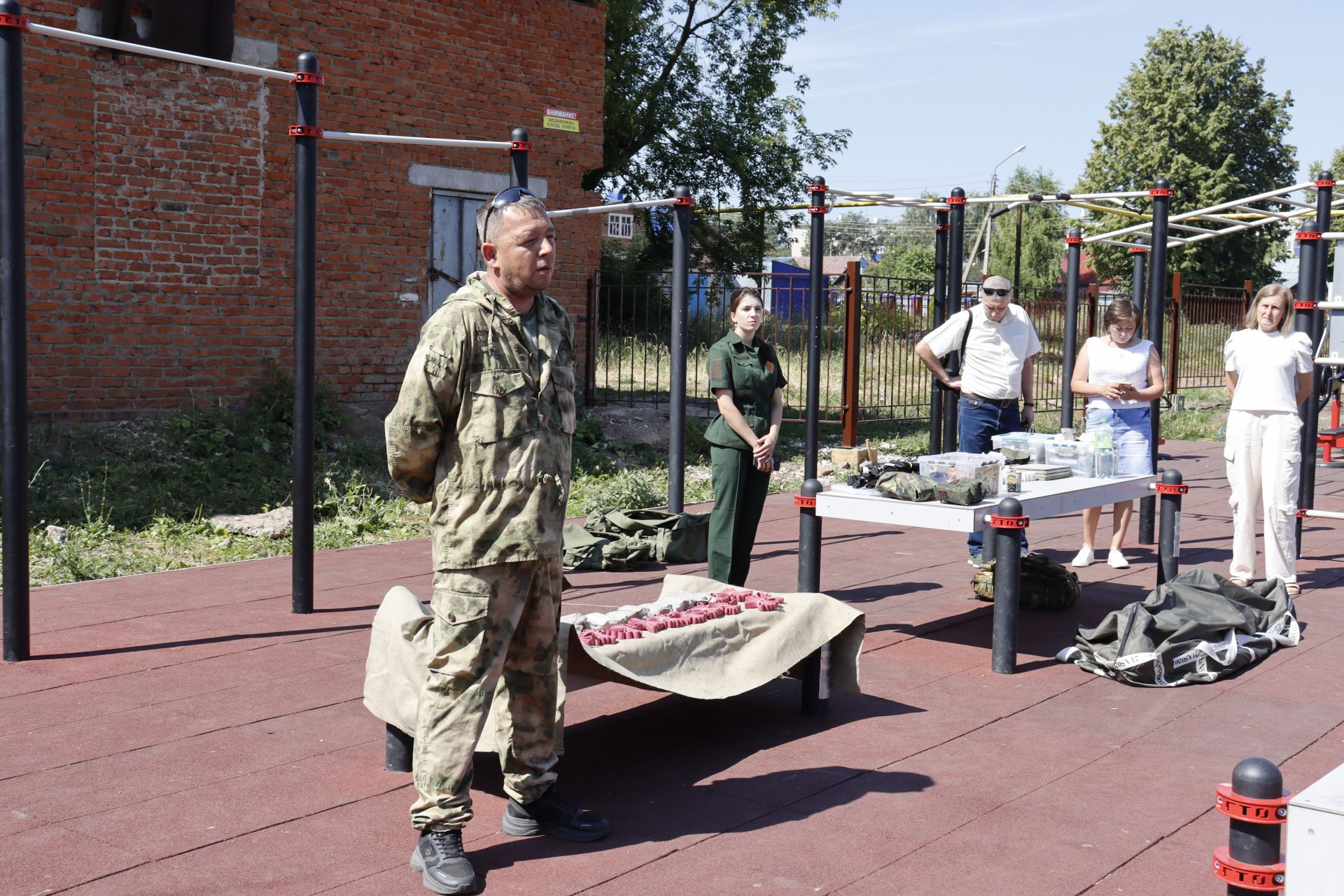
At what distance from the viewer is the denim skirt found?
839 cm

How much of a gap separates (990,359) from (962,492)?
2336mm

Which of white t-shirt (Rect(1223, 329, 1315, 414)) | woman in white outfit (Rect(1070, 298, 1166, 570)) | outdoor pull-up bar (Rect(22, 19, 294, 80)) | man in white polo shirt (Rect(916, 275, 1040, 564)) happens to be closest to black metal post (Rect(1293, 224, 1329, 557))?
white t-shirt (Rect(1223, 329, 1315, 414))

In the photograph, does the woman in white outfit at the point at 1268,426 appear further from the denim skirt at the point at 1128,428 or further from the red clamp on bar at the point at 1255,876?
the red clamp on bar at the point at 1255,876

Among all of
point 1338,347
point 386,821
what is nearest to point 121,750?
point 386,821

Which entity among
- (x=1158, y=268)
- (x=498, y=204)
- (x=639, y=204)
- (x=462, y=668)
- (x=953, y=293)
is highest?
(x=639, y=204)

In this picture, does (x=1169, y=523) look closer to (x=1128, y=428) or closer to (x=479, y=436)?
(x=1128, y=428)

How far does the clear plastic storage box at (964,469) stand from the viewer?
6383 mm

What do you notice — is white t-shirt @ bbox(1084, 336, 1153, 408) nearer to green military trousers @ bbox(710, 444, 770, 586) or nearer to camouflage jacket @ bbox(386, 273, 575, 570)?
green military trousers @ bbox(710, 444, 770, 586)

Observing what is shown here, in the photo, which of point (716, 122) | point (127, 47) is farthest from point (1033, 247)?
point (127, 47)

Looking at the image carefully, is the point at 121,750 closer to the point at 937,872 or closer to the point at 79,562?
the point at 937,872

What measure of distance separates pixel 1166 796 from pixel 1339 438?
41.8 ft

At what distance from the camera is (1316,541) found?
10.5m

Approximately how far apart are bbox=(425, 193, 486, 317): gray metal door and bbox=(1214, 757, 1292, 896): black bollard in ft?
39.3

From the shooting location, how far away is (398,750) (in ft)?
15.5
